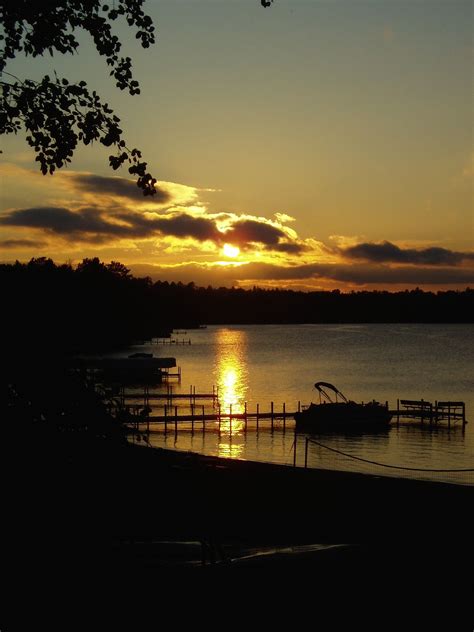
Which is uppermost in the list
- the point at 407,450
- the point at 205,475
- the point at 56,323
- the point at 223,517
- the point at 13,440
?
the point at 56,323

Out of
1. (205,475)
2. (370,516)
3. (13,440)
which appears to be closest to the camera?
(13,440)

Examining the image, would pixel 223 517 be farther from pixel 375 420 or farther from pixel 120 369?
pixel 120 369

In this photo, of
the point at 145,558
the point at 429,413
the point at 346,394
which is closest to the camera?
the point at 145,558

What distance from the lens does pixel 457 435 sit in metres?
62.0

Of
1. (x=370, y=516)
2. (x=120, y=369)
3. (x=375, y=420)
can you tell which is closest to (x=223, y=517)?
(x=370, y=516)

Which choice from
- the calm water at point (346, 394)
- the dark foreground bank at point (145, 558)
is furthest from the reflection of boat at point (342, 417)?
the dark foreground bank at point (145, 558)

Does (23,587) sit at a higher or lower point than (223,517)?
higher

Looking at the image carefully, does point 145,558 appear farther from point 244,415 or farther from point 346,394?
point 346,394

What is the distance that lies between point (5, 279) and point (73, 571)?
12.2 feet

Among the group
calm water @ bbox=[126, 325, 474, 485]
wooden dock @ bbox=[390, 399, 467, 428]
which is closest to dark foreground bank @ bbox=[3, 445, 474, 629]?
calm water @ bbox=[126, 325, 474, 485]

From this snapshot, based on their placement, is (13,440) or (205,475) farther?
(205,475)

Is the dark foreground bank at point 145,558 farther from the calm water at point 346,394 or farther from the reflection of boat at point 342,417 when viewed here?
the reflection of boat at point 342,417

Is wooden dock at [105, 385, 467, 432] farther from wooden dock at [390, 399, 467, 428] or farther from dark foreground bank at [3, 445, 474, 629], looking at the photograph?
dark foreground bank at [3, 445, 474, 629]

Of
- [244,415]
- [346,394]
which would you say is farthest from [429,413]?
→ [346,394]
